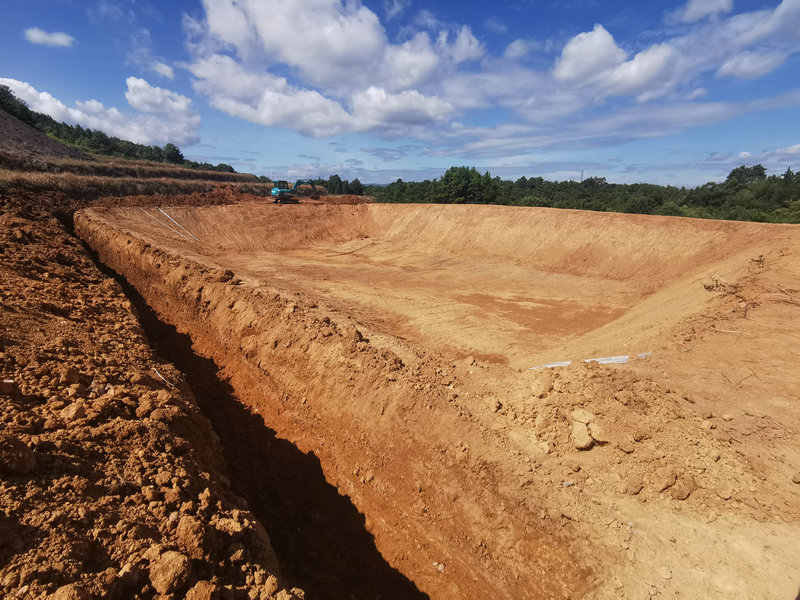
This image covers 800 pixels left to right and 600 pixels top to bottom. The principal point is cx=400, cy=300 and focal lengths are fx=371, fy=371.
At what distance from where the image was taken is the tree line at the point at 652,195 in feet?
94.0

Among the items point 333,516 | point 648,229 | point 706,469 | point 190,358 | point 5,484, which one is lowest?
point 333,516

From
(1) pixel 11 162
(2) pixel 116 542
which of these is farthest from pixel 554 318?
(1) pixel 11 162

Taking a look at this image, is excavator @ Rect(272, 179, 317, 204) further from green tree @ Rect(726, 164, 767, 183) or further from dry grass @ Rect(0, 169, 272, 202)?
green tree @ Rect(726, 164, 767, 183)

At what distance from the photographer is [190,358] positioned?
9.38 meters

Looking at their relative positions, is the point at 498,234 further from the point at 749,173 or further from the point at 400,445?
the point at 749,173

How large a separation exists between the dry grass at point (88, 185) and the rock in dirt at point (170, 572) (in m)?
24.5

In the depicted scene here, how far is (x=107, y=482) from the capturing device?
11.7 feet

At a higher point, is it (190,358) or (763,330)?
(763,330)

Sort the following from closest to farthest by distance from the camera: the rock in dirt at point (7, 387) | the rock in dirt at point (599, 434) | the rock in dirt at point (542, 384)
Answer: the rock in dirt at point (7, 387) → the rock in dirt at point (599, 434) → the rock in dirt at point (542, 384)

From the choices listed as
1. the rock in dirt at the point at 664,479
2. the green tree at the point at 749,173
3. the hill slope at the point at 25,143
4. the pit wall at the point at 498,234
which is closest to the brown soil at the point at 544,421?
the rock in dirt at the point at 664,479

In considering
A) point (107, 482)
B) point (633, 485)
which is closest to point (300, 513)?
point (107, 482)

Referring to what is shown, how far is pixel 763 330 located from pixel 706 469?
5256 mm

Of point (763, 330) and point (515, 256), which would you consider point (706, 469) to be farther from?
point (515, 256)

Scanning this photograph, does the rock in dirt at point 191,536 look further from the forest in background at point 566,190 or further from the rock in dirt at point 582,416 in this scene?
the forest in background at point 566,190
